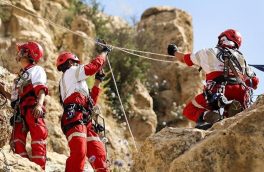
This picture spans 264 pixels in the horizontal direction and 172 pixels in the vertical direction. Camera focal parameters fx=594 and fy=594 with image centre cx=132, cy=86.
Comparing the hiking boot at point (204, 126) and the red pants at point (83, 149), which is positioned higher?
the hiking boot at point (204, 126)

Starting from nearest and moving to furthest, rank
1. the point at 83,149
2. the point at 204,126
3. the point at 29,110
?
the point at 83,149
the point at 29,110
the point at 204,126

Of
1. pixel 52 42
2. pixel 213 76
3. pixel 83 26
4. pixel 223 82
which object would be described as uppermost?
pixel 83 26

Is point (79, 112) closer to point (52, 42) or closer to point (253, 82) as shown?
point (253, 82)

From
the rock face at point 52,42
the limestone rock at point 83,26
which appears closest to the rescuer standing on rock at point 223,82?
the rock face at point 52,42

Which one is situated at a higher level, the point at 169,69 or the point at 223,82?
the point at 169,69

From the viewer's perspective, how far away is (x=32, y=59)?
8.00m

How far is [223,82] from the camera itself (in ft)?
26.9

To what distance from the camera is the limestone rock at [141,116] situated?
18375 millimetres

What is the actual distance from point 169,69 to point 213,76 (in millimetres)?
12791

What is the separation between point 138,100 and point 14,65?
588cm

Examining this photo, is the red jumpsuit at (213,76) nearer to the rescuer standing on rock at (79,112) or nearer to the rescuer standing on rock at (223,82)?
the rescuer standing on rock at (223,82)

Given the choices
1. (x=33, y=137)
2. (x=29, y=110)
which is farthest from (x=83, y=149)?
(x=29, y=110)

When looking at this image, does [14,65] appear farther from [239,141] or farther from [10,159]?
[239,141]

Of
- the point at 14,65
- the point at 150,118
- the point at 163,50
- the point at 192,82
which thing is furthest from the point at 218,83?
the point at 163,50
